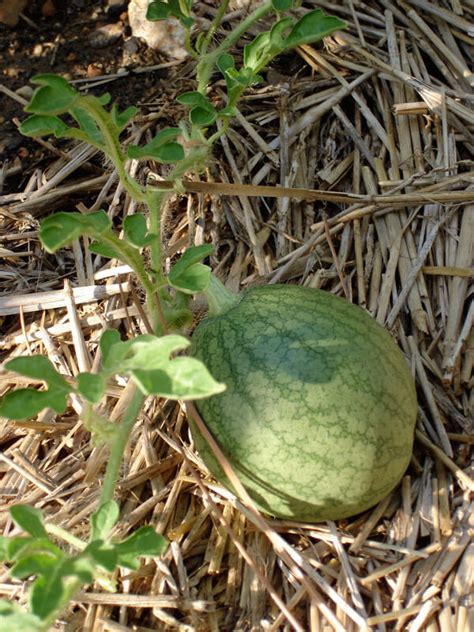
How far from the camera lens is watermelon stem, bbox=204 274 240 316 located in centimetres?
223

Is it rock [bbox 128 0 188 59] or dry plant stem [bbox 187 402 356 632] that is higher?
rock [bbox 128 0 188 59]

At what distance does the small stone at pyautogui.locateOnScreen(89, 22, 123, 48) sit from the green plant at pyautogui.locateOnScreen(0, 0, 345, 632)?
0.98 metres

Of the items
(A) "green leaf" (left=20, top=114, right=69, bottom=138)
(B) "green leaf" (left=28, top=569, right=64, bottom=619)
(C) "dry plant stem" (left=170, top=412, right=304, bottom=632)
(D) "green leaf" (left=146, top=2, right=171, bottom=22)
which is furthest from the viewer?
(D) "green leaf" (left=146, top=2, right=171, bottom=22)

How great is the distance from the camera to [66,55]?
3.23m

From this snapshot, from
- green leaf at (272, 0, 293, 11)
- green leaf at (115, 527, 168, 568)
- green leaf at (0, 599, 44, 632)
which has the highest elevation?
green leaf at (272, 0, 293, 11)

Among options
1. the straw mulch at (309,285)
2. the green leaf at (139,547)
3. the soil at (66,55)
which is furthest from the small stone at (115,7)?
the green leaf at (139,547)

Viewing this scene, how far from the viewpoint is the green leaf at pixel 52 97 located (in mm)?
1657

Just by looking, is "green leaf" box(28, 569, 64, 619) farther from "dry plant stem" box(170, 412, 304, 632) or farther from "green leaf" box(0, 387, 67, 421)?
"dry plant stem" box(170, 412, 304, 632)

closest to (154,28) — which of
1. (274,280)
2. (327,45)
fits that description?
(327,45)

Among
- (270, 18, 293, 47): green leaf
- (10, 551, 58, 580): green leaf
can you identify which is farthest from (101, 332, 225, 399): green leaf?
(270, 18, 293, 47): green leaf

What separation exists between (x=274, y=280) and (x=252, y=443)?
0.81 m

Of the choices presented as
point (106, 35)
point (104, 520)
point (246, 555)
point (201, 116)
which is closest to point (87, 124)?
point (201, 116)

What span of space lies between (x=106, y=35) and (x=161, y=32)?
0.85 feet

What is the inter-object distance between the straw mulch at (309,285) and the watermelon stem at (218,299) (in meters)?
0.33
